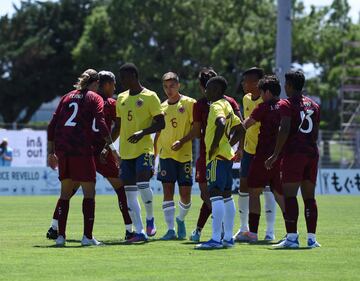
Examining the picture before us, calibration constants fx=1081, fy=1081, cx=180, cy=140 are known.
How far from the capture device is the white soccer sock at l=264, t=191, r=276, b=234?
52.2 ft

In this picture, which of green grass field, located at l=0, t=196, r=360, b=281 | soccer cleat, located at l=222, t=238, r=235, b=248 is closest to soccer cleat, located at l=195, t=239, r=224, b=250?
green grass field, located at l=0, t=196, r=360, b=281

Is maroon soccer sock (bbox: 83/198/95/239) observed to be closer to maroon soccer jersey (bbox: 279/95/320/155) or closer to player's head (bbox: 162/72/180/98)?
player's head (bbox: 162/72/180/98)

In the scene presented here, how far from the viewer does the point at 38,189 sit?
34.8m

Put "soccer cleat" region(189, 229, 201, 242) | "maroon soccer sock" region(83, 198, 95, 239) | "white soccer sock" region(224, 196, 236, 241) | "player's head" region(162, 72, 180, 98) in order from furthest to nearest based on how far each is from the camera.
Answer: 1. "player's head" region(162, 72, 180, 98)
2. "soccer cleat" region(189, 229, 201, 242)
3. "maroon soccer sock" region(83, 198, 95, 239)
4. "white soccer sock" region(224, 196, 236, 241)

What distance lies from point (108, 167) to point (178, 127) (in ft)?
3.94

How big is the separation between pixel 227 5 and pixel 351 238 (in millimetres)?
52632

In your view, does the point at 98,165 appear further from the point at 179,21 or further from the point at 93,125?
the point at 179,21

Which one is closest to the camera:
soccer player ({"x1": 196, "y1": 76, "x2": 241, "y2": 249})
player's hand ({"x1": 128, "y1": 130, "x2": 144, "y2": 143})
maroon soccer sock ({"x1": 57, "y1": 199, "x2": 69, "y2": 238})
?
soccer player ({"x1": 196, "y1": 76, "x2": 241, "y2": 249})

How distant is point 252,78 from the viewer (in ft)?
51.9

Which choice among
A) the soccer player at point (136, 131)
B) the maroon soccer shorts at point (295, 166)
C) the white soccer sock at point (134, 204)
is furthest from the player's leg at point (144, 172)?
→ the maroon soccer shorts at point (295, 166)

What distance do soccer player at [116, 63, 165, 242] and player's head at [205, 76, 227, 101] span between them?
1.42m

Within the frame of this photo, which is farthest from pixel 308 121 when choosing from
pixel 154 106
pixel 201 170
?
pixel 154 106

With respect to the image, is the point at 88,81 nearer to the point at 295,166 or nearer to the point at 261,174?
the point at 261,174

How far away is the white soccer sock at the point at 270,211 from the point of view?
626 inches
